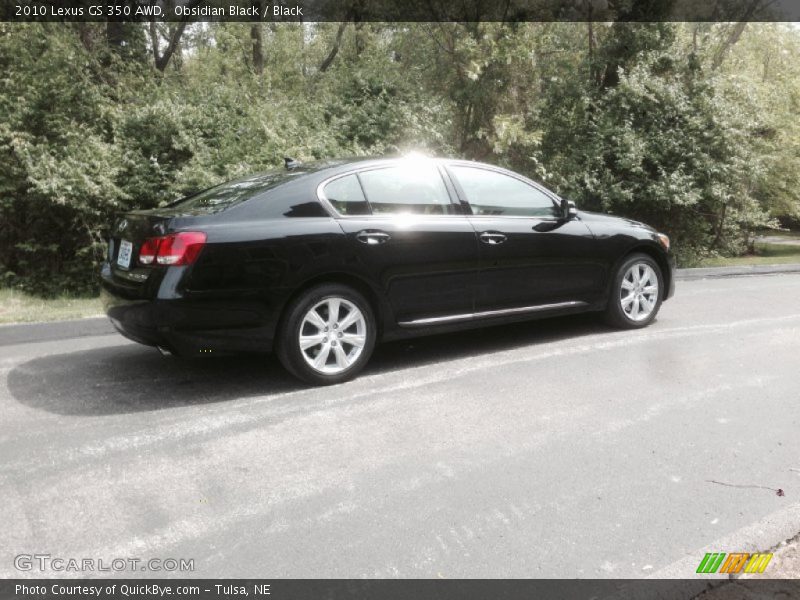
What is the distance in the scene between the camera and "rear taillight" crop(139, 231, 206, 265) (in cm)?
474

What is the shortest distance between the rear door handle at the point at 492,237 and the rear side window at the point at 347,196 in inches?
42.0

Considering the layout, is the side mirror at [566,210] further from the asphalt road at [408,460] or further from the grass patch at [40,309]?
the grass patch at [40,309]

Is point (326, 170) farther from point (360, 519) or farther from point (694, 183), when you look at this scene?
point (694, 183)

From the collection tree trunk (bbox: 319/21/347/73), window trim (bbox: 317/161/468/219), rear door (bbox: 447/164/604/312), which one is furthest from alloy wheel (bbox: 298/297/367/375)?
tree trunk (bbox: 319/21/347/73)

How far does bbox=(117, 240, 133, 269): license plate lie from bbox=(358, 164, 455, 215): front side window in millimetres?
1752

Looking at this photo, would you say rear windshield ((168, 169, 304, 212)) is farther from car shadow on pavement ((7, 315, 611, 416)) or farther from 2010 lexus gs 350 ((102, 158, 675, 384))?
car shadow on pavement ((7, 315, 611, 416))

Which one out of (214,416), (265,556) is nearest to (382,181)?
(214,416)

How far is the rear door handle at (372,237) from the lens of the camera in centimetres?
534

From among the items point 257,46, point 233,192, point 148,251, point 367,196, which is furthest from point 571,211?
point 257,46

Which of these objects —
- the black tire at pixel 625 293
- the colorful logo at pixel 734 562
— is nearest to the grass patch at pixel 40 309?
the black tire at pixel 625 293

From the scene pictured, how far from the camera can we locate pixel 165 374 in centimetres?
552

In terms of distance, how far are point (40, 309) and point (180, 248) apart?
4101mm

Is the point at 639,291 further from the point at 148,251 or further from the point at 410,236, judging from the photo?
the point at 148,251

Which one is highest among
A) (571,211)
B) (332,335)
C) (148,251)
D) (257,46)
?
(257,46)
